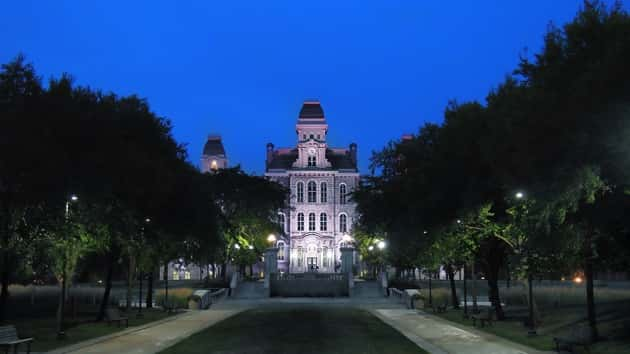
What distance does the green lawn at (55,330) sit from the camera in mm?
23087

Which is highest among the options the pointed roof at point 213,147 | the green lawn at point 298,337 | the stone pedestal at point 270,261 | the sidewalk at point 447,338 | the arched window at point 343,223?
the pointed roof at point 213,147

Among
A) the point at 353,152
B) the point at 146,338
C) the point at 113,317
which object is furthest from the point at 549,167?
the point at 353,152

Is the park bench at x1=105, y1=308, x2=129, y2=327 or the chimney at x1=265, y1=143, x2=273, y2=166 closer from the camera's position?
the park bench at x1=105, y1=308, x2=129, y2=327

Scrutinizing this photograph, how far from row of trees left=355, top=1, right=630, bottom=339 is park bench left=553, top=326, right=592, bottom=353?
1421 mm

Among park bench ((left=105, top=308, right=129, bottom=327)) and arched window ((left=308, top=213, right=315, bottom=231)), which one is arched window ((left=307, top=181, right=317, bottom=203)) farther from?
park bench ((left=105, top=308, right=129, bottom=327))

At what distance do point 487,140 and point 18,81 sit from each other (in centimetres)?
1812

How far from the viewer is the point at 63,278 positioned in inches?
976

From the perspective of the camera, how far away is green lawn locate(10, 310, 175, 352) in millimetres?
23087

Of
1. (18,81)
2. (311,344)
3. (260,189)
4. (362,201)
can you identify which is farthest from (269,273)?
(311,344)

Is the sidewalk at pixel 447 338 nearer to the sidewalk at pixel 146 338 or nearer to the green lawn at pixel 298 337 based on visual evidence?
the green lawn at pixel 298 337

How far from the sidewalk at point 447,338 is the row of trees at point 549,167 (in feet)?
8.37

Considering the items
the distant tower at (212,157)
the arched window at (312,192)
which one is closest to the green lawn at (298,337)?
the arched window at (312,192)

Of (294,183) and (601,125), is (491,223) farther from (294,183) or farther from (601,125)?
(294,183)

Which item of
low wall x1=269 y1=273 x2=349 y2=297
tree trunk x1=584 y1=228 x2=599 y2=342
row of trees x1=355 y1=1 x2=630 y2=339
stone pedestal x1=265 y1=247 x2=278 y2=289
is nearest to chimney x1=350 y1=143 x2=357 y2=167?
stone pedestal x1=265 y1=247 x2=278 y2=289
